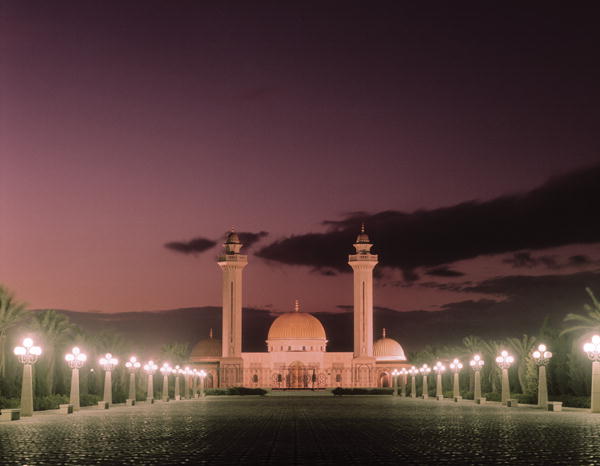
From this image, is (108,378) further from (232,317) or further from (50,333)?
(232,317)

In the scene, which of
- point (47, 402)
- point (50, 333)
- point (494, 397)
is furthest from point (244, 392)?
point (47, 402)

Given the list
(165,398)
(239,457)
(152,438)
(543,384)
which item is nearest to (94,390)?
(165,398)

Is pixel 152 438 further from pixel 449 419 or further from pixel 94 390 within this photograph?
pixel 94 390

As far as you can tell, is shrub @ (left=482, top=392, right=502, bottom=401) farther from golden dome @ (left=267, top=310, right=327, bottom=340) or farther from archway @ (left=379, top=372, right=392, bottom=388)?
archway @ (left=379, top=372, right=392, bottom=388)

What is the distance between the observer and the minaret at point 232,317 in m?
133

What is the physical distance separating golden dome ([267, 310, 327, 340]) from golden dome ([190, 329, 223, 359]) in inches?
320

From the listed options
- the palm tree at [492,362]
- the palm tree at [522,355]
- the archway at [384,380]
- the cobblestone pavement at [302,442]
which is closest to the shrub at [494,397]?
the palm tree at [522,355]

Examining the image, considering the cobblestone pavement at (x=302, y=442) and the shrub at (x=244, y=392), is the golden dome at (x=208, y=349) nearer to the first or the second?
the shrub at (x=244, y=392)

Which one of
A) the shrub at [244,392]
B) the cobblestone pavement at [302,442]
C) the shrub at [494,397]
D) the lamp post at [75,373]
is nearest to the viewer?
the cobblestone pavement at [302,442]

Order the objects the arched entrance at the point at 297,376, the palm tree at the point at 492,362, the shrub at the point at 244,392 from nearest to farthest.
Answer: the palm tree at the point at 492,362 → the shrub at the point at 244,392 → the arched entrance at the point at 297,376

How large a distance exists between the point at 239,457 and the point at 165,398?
55.9m

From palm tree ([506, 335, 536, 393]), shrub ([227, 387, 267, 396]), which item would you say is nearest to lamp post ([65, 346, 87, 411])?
palm tree ([506, 335, 536, 393])

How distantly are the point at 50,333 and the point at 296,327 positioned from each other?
294 feet

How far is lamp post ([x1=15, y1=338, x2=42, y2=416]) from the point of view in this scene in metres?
38.9
